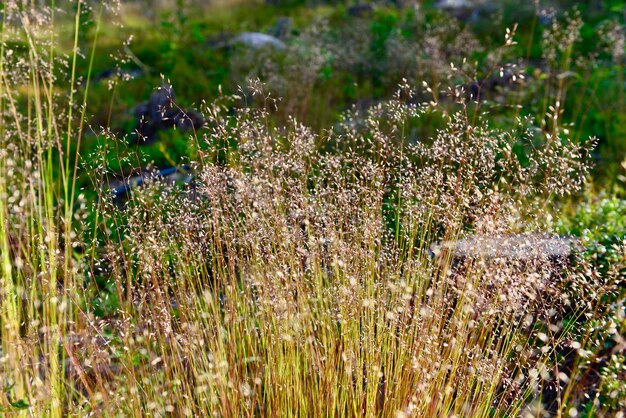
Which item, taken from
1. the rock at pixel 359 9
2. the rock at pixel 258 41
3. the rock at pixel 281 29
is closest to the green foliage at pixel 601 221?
the rock at pixel 258 41

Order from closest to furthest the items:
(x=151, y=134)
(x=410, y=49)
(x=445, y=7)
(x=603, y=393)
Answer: (x=603, y=393) → (x=151, y=134) → (x=410, y=49) → (x=445, y=7)

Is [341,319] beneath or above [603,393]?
above

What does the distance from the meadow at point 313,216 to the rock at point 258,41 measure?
0.07 meters

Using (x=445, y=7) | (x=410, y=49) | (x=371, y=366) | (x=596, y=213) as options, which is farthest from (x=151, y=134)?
(x=445, y=7)

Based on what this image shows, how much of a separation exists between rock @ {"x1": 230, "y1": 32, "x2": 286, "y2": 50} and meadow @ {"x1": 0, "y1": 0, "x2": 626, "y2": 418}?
69 mm

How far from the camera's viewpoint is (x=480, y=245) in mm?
2725

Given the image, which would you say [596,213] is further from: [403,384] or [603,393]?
[403,384]

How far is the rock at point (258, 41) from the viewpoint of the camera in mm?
8031

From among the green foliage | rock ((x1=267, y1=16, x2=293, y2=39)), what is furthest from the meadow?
rock ((x1=267, y1=16, x2=293, y2=39))

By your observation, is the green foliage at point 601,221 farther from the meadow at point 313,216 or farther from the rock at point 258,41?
the rock at point 258,41

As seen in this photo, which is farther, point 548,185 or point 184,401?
point 184,401

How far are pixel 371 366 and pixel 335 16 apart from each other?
9.10m

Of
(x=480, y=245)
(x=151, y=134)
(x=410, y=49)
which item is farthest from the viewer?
(x=410, y=49)

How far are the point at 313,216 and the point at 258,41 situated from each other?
247 inches
